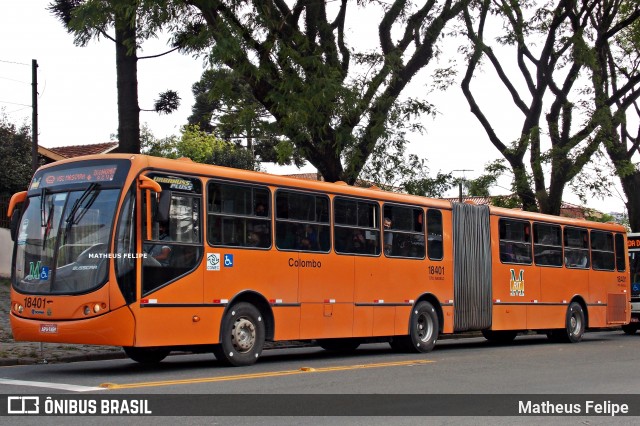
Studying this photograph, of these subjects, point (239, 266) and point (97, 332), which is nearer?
point (97, 332)

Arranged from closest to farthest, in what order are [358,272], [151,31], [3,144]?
[358,272] < [151,31] < [3,144]

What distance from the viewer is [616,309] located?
24953 millimetres

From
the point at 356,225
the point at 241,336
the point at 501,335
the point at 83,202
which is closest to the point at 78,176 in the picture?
the point at 83,202

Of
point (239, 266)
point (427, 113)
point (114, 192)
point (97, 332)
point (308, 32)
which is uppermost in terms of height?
point (308, 32)

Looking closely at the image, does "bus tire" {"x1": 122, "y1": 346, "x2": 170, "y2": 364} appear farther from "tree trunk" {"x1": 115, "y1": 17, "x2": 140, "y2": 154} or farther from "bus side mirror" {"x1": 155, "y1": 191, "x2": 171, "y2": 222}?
"tree trunk" {"x1": 115, "y1": 17, "x2": 140, "y2": 154}

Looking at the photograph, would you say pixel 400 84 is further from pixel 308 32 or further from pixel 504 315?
pixel 504 315

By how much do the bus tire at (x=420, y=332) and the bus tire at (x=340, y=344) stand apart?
0.74 m

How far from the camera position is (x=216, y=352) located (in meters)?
13.8

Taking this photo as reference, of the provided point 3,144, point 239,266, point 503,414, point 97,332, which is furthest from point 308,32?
point 3,144

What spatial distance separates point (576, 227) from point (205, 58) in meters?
10.8

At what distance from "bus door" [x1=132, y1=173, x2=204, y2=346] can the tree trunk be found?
170 inches

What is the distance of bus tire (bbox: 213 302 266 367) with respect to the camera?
13.7 m

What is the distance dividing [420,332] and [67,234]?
7.96 m

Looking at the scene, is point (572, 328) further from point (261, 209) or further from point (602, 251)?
point (261, 209)
